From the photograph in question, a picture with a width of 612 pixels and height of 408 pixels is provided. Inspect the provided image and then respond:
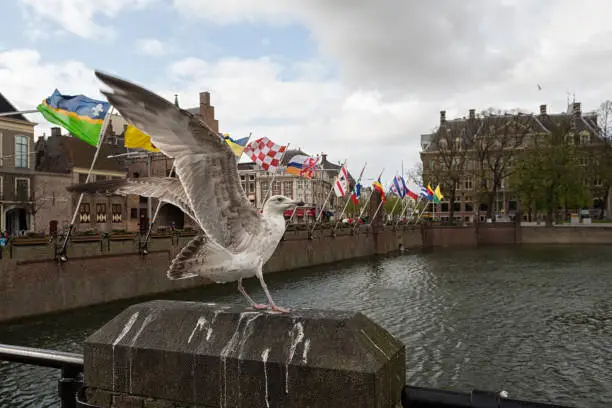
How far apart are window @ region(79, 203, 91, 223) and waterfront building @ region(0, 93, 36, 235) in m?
5.13

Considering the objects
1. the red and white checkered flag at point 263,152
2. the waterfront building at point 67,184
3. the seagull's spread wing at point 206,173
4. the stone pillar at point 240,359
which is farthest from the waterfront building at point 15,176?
the stone pillar at point 240,359

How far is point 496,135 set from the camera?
246 feet

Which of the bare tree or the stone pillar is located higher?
the bare tree

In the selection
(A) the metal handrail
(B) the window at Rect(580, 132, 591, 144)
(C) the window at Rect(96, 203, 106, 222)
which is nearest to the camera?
(A) the metal handrail

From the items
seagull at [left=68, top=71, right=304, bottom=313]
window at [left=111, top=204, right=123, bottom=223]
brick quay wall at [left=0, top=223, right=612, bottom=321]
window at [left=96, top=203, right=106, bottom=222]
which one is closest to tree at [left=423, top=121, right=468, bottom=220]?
brick quay wall at [left=0, top=223, right=612, bottom=321]

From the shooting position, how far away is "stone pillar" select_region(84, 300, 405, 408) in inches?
130

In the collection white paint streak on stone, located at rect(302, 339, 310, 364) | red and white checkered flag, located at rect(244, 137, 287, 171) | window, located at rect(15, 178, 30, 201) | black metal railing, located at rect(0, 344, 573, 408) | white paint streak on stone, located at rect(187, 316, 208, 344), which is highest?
red and white checkered flag, located at rect(244, 137, 287, 171)

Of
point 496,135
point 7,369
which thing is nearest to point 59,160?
point 7,369

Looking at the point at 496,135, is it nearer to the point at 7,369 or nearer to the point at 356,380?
the point at 7,369

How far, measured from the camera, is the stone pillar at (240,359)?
3.30 metres

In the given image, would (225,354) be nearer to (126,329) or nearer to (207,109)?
(126,329)

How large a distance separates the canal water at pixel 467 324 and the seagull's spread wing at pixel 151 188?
921 centimetres

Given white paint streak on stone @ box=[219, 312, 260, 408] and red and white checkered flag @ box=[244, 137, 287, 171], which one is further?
red and white checkered flag @ box=[244, 137, 287, 171]

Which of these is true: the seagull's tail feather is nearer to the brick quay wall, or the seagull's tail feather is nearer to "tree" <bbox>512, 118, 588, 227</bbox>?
the brick quay wall
